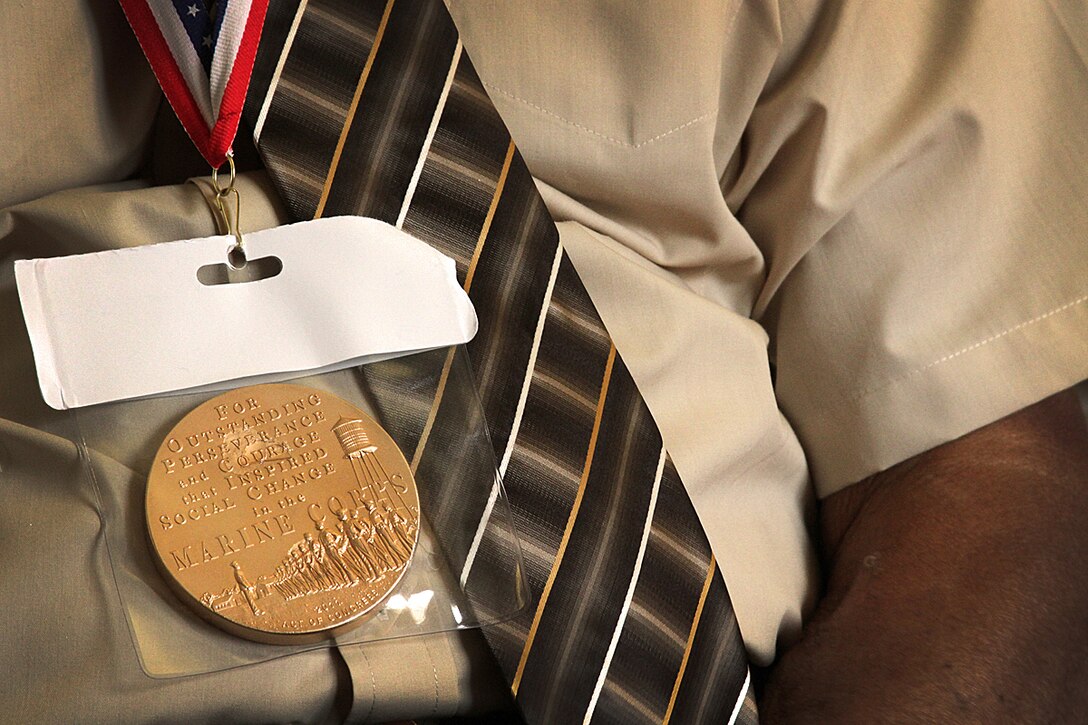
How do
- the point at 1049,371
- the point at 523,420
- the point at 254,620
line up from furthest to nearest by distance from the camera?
the point at 1049,371 → the point at 523,420 → the point at 254,620

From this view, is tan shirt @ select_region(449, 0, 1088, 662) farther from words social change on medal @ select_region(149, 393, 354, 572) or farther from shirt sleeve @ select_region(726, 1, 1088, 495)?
words social change on medal @ select_region(149, 393, 354, 572)

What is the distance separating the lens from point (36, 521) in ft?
1.61

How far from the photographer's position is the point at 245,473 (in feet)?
1.58

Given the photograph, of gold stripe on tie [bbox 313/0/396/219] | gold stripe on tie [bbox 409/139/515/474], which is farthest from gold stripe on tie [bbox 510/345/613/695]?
gold stripe on tie [bbox 313/0/396/219]

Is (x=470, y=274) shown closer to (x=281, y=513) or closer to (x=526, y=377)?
(x=526, y=377)

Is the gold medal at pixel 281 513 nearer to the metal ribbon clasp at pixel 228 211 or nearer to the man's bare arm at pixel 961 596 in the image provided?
the metal ribbon clasp at pixel 228 211

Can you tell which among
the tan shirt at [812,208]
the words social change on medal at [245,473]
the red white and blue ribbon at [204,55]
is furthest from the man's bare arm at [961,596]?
the red white and blue ribbon at [204,55]

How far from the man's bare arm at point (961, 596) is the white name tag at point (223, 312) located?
344 millimetres

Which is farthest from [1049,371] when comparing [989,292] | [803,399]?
[803,399]

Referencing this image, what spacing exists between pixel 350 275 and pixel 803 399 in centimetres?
41

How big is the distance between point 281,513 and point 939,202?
55 centimetres

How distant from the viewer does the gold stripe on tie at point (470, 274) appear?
0.55 m

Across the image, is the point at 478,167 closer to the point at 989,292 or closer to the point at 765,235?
A: the point at 765,235

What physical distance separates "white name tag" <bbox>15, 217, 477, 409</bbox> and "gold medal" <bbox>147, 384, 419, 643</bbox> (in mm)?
24
